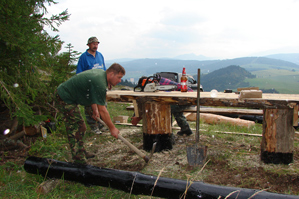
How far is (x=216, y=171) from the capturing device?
11.6 ft

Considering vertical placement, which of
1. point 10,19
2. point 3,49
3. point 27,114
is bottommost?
point 27,114

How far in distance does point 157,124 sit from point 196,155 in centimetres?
95

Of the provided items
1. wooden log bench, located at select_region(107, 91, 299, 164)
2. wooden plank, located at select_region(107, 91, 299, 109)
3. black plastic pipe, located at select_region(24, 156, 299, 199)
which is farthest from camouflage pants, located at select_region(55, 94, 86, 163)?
wooden log bench, located at select_region(107, 91, 299, 164)

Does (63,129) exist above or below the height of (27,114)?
below

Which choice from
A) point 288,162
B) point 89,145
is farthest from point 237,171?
point 89,145

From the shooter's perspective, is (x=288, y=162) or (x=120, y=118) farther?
(x=120, y=118)

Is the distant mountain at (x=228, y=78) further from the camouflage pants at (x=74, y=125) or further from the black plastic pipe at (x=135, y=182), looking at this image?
the black plastic pipe at (x=135, y=182)

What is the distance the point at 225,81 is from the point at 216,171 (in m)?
91.8

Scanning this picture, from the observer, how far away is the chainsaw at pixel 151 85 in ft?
14.7

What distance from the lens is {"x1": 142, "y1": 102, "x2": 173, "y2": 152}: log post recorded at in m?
4.14

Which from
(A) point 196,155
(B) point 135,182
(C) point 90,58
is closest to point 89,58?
(C) point 90,58

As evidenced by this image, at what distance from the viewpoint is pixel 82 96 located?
3465 millimetres

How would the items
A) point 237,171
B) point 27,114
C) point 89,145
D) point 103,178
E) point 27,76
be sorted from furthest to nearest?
point 89,145 < point 27,76 < point 27,114 < point 237,171 < point 103,178

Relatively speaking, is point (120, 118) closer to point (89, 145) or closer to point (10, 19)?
point (89, 145)
